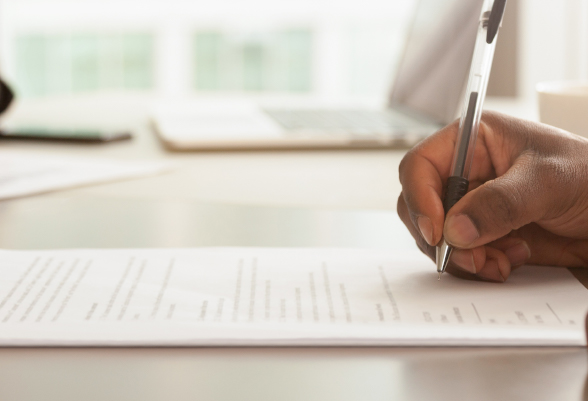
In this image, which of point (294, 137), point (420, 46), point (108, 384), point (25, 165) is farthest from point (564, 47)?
point (108, 384)

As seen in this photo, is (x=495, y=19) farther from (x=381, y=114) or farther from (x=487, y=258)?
(x=381, y=114)

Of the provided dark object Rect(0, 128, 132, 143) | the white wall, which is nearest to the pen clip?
dark object Rect(0, 128, 132, 143)

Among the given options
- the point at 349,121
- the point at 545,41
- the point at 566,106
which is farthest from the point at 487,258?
the point at 545,41

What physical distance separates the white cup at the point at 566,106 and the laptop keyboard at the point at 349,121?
0.82 feet

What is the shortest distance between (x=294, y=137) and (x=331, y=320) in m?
0.61

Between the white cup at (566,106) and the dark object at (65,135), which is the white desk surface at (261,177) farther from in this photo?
the white cup at (566,106)

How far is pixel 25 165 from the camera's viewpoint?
0.84 meters

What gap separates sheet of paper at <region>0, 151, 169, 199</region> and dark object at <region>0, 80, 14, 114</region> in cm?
21

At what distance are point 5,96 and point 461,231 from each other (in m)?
0.91

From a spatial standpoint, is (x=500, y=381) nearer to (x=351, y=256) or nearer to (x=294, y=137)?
(x=351, y=256)

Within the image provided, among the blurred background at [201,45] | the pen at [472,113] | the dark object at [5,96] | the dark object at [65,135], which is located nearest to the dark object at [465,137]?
the pen at [472,113]

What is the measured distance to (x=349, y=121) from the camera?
42.6 inches

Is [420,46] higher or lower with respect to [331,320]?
higher

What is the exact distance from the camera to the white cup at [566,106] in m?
0.67
